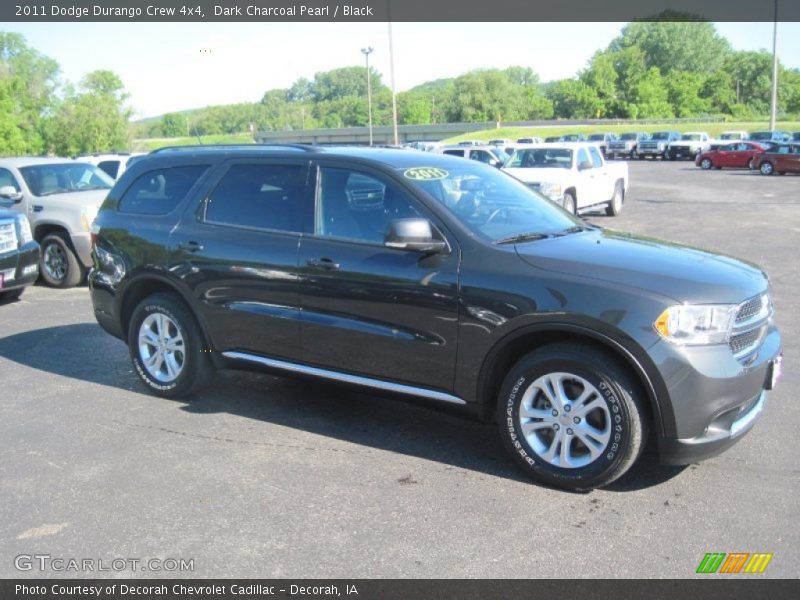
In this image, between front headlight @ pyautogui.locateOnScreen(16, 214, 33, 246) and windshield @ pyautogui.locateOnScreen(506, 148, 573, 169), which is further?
windshield @ pyautogui.locateOnScreen(506, 148, 573, 169)

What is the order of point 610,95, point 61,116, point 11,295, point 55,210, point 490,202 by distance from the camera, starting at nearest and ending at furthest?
point 490,202, point 11,295, point 55,210, point 61,116, point 610,95

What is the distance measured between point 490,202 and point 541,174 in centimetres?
1222

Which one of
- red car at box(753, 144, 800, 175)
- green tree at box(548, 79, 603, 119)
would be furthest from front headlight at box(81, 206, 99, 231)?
green tree at box(548, 79, 603, 119)

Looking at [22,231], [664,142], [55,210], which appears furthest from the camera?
[664,142]

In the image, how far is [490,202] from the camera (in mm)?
5070

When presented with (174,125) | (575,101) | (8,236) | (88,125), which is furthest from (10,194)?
A: (575,101)

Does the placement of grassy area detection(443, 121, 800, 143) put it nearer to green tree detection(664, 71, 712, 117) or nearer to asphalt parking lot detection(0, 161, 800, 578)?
green tree detection(664, 71, 712, 117)

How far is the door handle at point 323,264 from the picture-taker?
16.0 feet

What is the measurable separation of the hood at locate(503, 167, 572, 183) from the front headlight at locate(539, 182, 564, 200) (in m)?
0.21

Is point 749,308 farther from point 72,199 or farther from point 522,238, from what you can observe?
point 72,199

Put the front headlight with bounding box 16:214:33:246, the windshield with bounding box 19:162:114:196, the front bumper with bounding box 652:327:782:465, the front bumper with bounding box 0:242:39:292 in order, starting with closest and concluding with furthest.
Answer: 1. the front bumper with bounding box 652:327:782:465
2. the front bumper with bounding box 0:242:39:292
3. the front headlight with bounding box 16:214:33:246
4. the windshield with bounding box 19:162:114:196

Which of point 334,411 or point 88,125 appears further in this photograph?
point 88,125

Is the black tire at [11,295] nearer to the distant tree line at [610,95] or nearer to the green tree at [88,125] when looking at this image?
the green tree at [88,125]

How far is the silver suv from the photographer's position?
1086cm
